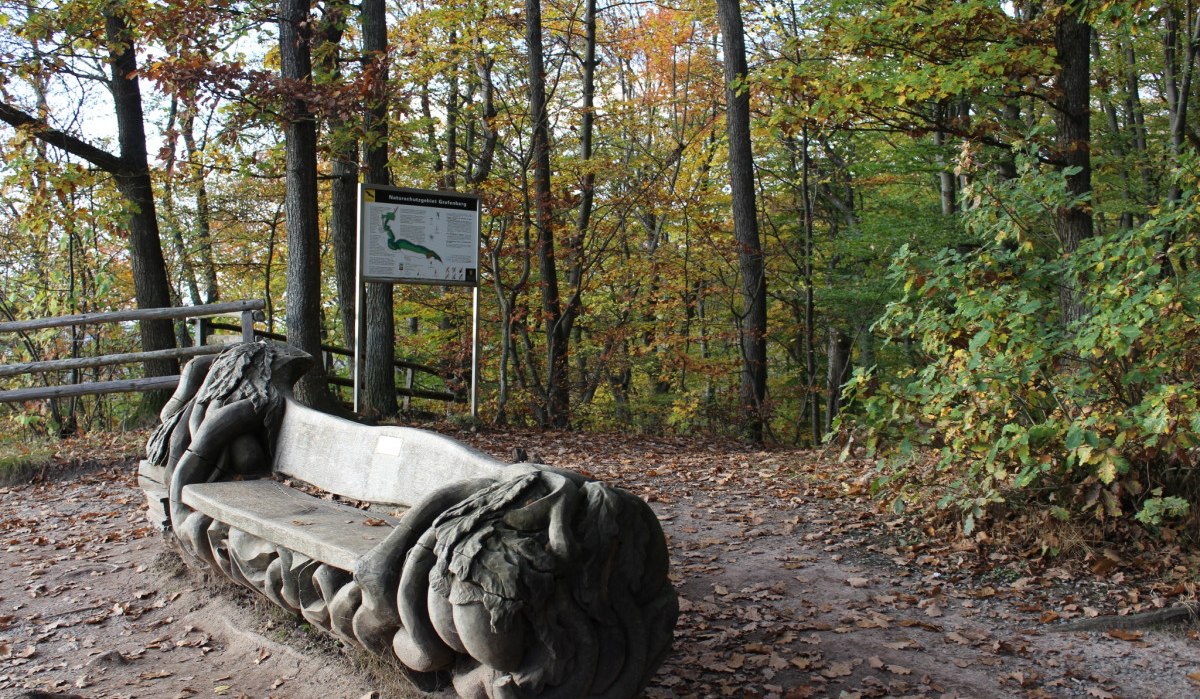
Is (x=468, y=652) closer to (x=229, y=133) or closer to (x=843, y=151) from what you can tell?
(x=229, y=133)

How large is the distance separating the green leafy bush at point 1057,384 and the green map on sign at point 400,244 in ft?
16.0

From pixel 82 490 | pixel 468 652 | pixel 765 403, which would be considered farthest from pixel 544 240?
pixel 468 652

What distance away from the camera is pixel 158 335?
10.8 metres

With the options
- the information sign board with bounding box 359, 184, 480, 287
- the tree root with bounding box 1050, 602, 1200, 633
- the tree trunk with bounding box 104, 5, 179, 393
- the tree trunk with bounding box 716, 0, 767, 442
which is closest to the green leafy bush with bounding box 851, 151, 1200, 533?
the tree root with bounding box 1050, 602, 1200, 633

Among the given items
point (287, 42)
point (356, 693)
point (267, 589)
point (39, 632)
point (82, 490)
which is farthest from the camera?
point (287, 42)

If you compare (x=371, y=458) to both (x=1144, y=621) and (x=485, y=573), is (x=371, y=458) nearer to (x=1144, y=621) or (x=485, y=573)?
(x=485, y=573)

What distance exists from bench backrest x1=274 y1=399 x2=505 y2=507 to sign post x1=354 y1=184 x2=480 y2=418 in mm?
3513

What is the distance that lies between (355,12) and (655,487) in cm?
741

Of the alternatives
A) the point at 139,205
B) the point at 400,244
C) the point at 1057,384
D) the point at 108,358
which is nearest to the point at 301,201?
the point at 400,244

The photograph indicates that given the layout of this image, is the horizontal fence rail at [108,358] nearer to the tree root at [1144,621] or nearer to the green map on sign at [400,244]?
the green map on sign at [400,244]

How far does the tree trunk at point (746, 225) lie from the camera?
37.9 feet

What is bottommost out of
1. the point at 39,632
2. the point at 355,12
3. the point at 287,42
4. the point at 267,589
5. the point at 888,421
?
the point at 39,632

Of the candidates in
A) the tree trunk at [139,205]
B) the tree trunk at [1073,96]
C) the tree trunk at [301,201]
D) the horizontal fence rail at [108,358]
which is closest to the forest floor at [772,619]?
the tree trunk at [301,201]

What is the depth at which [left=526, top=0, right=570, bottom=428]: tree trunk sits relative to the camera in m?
11.2
